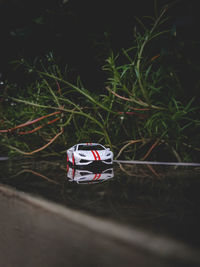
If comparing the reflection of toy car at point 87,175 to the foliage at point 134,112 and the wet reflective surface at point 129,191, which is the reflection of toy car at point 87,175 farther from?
the foliage at point 134,112

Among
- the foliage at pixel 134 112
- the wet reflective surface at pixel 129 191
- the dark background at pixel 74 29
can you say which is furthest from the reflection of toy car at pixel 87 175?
the dark background at pixel 74 29

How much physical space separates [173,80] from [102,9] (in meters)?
0.42

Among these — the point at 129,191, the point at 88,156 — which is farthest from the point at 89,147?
the point at 129,191

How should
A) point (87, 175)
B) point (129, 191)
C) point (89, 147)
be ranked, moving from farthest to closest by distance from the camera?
point (89, 147) < point (87, 175) < point (129, 191)

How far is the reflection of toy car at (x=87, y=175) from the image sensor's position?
67 cm

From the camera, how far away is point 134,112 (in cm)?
96

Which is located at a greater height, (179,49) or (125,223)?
(179,49)

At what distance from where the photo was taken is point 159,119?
874mm

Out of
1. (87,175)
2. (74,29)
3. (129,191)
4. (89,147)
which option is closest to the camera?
(129,191)

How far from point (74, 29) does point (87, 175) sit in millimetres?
686

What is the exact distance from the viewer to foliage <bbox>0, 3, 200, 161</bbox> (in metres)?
0.86

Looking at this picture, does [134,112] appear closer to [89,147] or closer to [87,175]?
[89,147]

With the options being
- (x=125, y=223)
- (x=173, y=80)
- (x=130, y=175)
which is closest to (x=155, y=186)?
(x=130, y=175)

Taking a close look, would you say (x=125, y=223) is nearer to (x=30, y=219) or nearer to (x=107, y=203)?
(x=107, y=203)
